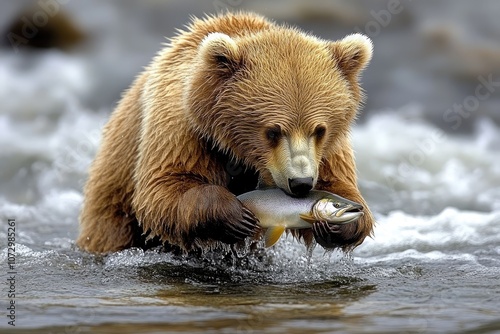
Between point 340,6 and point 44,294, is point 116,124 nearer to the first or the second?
point 44,294

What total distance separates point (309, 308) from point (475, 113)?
11314mm

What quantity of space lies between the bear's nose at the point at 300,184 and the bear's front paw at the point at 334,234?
1.36 feet

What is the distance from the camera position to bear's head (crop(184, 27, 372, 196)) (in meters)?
6.38

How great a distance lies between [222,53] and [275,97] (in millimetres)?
507

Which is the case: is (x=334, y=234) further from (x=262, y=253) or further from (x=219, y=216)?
(x=262, y=253)

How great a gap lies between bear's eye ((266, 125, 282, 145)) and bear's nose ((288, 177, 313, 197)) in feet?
1.34

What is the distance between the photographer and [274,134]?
6.42 meters

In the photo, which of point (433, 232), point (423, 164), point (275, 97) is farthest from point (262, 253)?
point (423, 164)

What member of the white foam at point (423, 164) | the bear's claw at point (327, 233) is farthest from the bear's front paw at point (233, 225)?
the white foam at point (423, 164)

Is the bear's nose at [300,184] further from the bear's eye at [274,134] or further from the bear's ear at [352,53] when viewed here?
the bear's ear at [352,53]

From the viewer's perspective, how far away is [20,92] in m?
16.0

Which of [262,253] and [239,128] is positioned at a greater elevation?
[239,128]

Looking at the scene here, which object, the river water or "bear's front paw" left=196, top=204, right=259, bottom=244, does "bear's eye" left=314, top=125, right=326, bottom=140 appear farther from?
the river water

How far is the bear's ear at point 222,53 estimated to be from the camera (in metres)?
6.62
